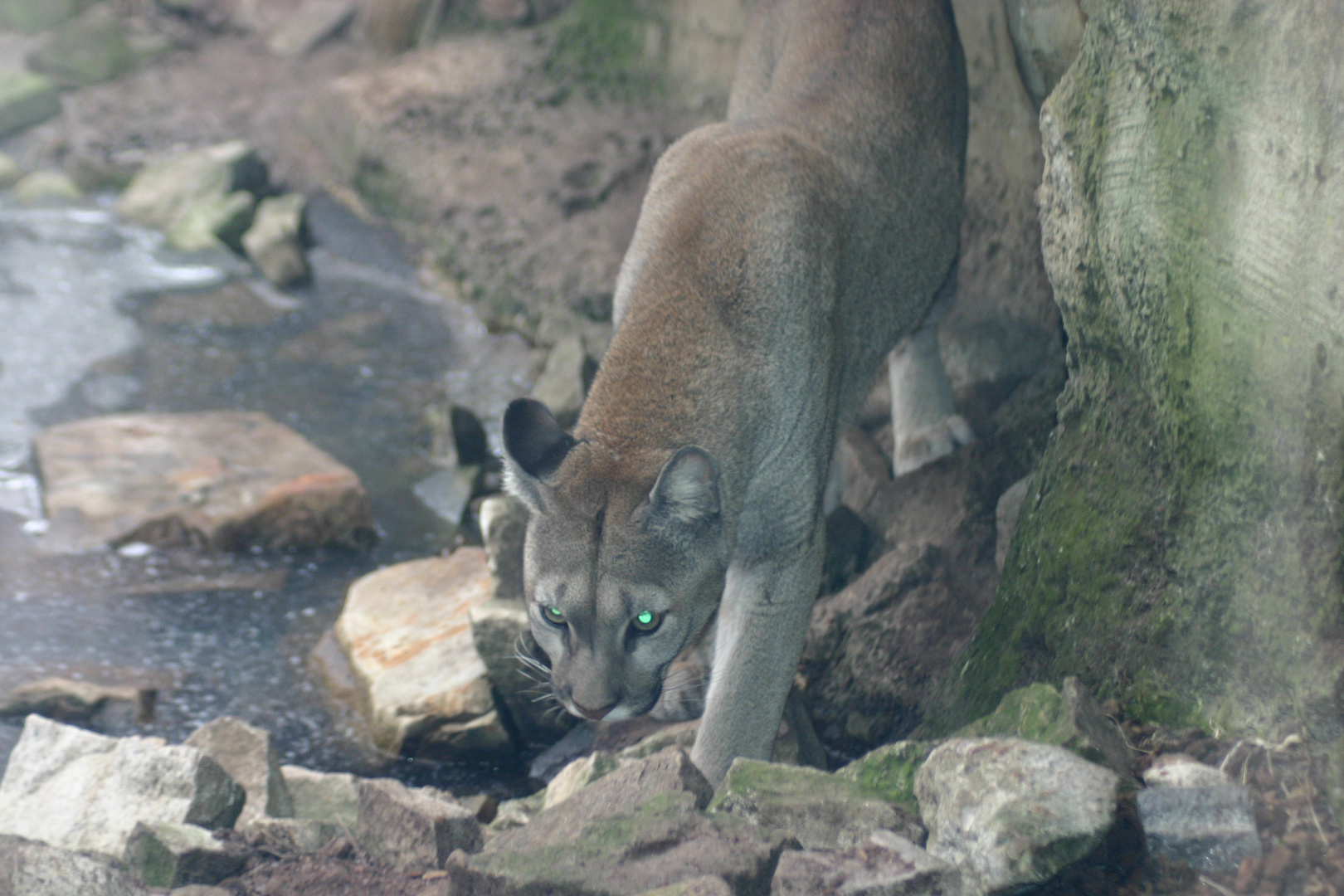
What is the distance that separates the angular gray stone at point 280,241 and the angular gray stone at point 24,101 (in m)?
4.31

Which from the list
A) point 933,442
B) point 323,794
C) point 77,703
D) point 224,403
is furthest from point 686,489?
point 224,403

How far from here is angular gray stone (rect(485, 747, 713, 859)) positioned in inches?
126

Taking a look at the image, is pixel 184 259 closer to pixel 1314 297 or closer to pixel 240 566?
pixel 240 566

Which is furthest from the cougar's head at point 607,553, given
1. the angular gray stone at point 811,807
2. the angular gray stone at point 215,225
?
the angular gray stone at point 215,225

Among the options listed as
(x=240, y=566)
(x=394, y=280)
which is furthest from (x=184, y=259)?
(x=240, y=566)

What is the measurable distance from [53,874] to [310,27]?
13.1m

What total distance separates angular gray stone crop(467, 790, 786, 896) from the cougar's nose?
2.28 feet

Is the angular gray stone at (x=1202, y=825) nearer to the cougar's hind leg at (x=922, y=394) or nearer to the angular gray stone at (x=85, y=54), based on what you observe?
the cougar's hind leg at (x=922, y=394)

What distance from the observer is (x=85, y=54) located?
14.1 meters

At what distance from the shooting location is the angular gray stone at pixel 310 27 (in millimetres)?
14141

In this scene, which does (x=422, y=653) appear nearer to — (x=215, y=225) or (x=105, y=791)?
(x=105, y=791)

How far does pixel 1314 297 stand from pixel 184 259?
382 inches

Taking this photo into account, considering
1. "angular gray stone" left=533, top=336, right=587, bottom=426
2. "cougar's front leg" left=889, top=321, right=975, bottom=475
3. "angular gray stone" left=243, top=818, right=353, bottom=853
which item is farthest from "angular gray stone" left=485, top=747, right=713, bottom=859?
"angular gray stone" left=533, top=336, right=587, bottom=426

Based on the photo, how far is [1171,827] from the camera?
2.67 meters
